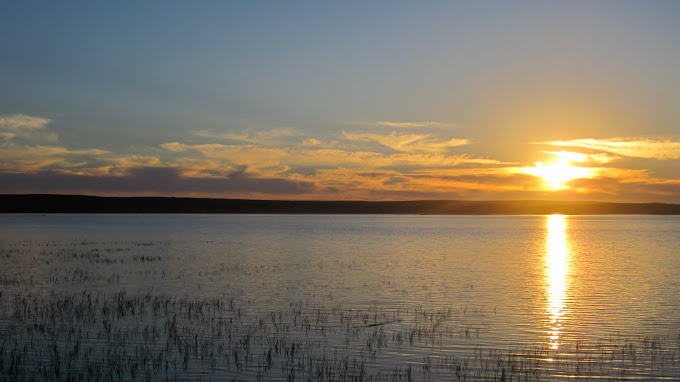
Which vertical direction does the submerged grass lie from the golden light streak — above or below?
below

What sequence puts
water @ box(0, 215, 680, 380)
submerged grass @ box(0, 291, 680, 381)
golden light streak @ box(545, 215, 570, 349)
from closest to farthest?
submerged grass @ box(0, 291, 680, 381) → water @ box(0, 215, 680, 380) → golden light streak @ box(545, 215, 570, 349)

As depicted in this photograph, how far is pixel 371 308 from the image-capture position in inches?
901

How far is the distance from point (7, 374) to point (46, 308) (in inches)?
326

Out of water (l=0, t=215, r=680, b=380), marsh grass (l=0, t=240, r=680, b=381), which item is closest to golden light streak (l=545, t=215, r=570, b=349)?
water (l=0, t=215, r=680, b=380)

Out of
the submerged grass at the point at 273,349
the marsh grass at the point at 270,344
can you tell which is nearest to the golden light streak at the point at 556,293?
the marsh grass at the point at 270,344

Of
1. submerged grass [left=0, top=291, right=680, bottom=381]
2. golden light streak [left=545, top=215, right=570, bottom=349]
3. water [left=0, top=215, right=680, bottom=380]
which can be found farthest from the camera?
golden light streak [left=545, top=215, right=570, bottom=349]

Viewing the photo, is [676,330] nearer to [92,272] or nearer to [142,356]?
[142,356]

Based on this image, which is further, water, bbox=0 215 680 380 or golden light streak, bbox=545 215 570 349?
golden light streak, bbox=545 215 570 349

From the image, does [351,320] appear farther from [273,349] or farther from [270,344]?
[273,349]

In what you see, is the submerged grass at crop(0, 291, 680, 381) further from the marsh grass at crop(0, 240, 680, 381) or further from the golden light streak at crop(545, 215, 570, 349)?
the golden light streak at crop(545, 215, 570, 349)

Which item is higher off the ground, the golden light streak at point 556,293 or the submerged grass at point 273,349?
the golden light streak at point 556,293

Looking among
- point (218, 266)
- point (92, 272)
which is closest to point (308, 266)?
point (218, 266)

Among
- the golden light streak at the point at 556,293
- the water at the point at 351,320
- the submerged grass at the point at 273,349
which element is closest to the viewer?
the submerged grass at the point at 273,349

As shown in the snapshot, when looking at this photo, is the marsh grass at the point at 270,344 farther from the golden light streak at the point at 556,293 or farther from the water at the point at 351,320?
the golden light streak at the point at 556,293
